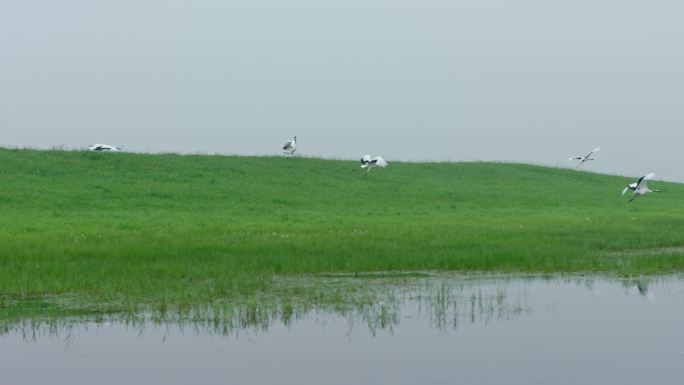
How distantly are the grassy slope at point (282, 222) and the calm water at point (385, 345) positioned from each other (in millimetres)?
2354

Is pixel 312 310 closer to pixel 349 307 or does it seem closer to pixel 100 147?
pixel 349 307

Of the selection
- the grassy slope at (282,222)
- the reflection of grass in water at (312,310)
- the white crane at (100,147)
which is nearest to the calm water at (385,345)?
the reflection of grass in water at (312,310)

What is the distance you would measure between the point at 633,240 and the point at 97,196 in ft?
60.9

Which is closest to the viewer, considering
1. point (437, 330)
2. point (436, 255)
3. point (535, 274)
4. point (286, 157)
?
point (437, 330)

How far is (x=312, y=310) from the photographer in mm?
14820

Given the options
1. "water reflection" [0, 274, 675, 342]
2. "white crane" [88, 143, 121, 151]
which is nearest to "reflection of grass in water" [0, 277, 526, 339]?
"water reflection" [0, 274, 675, 342]

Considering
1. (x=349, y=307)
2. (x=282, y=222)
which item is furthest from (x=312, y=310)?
(x=282, y=222)

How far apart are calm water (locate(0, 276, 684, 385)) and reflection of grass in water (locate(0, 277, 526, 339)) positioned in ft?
0.15

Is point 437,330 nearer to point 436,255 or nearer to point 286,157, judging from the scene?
point 436,255

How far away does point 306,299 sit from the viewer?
51.3 feet

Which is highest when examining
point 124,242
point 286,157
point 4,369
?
point 286,157

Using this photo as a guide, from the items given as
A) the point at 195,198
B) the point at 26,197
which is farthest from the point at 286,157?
the point at 26,197

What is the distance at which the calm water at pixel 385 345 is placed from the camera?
11.2m

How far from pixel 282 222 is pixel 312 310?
15668 millimetres
